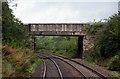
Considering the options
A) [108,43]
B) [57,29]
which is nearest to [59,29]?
[57,29]

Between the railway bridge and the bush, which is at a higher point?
the railway bridge

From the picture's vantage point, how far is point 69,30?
5341 cm

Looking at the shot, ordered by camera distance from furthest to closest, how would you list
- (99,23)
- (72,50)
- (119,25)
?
(72,50) → (99,23) → (119,25)

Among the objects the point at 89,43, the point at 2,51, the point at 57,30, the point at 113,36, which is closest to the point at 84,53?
the point at 89,43

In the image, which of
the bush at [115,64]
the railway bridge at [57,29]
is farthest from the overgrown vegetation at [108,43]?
the railway bridge at [57,29]

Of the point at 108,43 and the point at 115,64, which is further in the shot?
the point at 108,43

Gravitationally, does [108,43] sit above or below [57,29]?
below

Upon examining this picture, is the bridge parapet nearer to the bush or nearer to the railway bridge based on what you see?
the railway bridge

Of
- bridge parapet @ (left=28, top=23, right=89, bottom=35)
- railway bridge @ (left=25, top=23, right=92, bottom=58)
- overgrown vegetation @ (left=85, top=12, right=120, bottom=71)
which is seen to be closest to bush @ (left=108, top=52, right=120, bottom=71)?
overgrown vegetation @ (left=85, top=12, right=120, bottom=71)

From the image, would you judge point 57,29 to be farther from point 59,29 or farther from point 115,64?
point 115,64

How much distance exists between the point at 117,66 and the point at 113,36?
6.87m

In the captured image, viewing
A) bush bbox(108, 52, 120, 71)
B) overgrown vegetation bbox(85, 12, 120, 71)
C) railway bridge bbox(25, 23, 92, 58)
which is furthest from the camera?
railway bridge bbox(25, 23, 92, 58)

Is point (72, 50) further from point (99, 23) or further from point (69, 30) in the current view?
point (99, 23)

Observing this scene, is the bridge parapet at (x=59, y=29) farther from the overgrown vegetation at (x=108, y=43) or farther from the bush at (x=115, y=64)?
the bush at (x=115, y=64)
